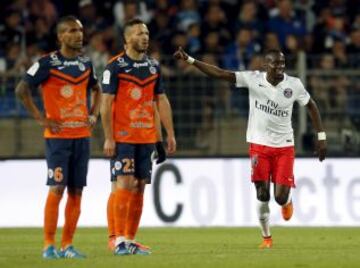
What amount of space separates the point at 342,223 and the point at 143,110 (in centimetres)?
665

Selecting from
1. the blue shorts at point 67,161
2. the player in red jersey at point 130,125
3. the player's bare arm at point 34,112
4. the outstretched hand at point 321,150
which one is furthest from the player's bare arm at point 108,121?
the outstretched hand at point 321,150

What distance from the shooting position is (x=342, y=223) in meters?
18.7

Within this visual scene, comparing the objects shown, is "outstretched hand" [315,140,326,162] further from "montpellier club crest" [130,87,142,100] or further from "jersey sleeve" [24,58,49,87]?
"jersey sleeve" [24,58,49,87]

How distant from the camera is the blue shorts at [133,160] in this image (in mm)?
12688

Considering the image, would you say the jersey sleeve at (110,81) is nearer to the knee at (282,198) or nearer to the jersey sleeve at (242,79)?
the jersey sleeve at (242,79)

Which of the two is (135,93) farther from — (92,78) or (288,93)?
(288,93)

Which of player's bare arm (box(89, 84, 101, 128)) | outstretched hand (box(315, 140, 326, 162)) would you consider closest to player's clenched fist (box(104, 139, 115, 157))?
player's bare arm (box(89, 84, 101, 128))

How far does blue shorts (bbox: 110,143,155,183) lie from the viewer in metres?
12.7

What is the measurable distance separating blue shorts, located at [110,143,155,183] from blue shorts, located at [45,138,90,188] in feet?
1.13

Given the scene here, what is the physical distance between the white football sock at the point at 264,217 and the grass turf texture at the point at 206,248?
0.64 feet

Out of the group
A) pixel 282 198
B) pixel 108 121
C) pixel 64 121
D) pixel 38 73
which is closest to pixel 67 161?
pixel 64 121

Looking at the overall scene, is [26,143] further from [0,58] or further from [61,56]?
[61,56]

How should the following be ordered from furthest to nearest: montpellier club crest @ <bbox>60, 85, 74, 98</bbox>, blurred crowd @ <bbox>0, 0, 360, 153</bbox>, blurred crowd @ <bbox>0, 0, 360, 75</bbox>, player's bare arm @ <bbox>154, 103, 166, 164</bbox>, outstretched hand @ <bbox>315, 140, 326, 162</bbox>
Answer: blurred crowd @ <bbox>0, 0, 360, 75</bbox>, blurred crowd @ <bbox>0, 0, 360, 153</bbox>, outstretched hand @ <bbox>315, 140, 326, 162</bbox>, player's bare arm @ <bbox>154, 103, 166, 164</bbox>, montpellier club crest @ <bbox>60, 85, 74, 98</bbox>

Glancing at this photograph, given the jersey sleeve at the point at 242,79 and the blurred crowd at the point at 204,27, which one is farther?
the blurred crowd at the point at 204,27
